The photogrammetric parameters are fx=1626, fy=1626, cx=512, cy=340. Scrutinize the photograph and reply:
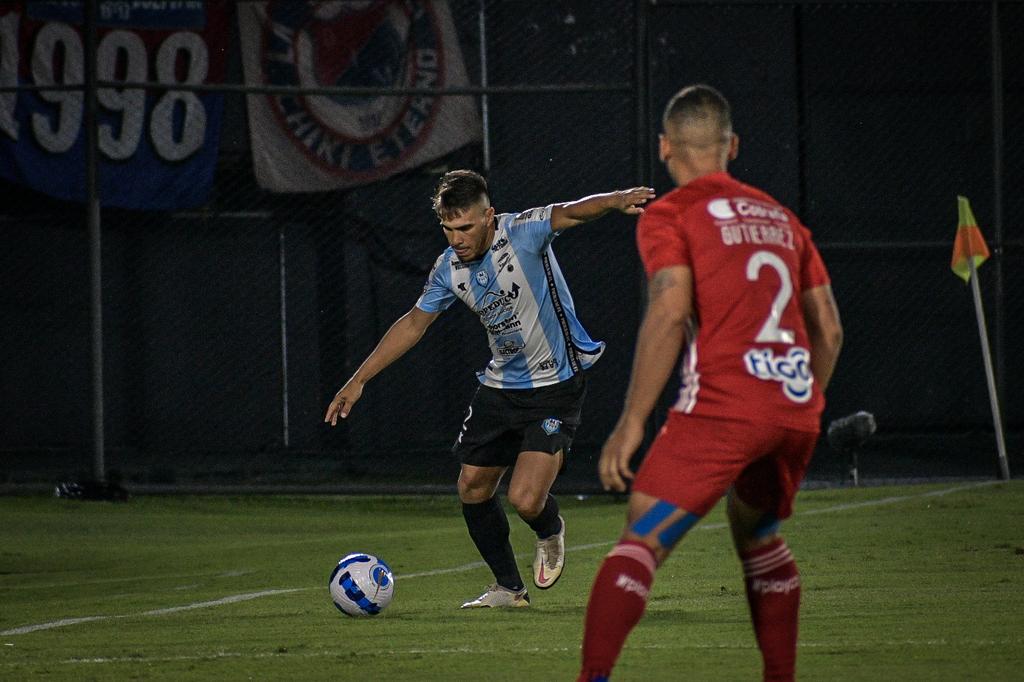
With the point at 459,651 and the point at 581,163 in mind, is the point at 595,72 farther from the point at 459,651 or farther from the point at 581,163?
the point at 459,651

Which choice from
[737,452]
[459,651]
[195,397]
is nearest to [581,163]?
[195,397]

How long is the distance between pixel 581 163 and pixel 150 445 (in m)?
4.72

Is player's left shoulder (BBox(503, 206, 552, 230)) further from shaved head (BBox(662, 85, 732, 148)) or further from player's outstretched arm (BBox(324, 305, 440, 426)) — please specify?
shaved head (BBox(662, 85, 732, 148))

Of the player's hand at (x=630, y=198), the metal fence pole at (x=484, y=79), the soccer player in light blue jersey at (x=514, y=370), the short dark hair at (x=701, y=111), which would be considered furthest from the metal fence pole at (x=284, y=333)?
the short dark hair at (x=701, y=111)

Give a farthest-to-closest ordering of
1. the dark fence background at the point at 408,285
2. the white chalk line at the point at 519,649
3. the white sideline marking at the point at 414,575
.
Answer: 1. the dark fence background at the point at 408,285
2. the white sideline marking at the point at 414,575
3. the white chalk line at the point at 519,649

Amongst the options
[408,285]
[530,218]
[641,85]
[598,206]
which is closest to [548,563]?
[530,218]

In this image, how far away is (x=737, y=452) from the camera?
4180 mm

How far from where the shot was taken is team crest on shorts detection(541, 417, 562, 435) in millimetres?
7363

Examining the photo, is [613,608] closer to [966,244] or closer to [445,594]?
[445,594]

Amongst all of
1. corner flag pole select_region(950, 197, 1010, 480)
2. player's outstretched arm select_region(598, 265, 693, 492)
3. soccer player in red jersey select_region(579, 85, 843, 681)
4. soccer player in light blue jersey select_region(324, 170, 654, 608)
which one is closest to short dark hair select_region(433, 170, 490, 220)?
soccer player in light blue jersey select_region(324, 170, 654, 608)

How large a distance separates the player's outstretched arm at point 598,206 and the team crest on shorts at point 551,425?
865 millimetres

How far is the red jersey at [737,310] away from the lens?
4.19 meters

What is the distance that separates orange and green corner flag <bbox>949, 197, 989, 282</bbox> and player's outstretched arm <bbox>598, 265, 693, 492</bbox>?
8.96 metres

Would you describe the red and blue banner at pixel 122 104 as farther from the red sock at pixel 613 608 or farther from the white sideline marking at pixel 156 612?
the red sock at pixel 613 608
